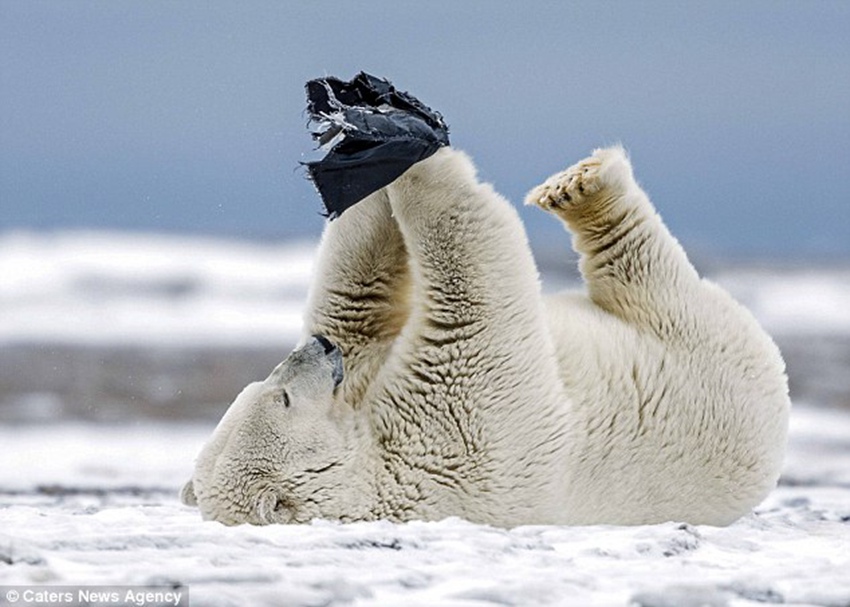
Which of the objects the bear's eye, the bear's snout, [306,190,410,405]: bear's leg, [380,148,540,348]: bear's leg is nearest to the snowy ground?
the bear's eye

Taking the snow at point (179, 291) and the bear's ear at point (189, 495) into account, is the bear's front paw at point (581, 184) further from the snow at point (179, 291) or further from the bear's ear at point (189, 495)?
the snow at point (179, 291)

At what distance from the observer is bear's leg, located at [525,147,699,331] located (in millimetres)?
5730

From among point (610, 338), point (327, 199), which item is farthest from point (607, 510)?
point (327, 199)

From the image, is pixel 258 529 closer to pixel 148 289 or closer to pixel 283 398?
pixel 283 398

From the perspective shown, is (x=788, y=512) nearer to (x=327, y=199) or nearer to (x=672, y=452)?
(x=672, y=452)

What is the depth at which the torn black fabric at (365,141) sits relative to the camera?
5039mm

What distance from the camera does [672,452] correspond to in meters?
5.23

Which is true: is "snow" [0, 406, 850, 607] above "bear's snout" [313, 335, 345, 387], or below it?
below

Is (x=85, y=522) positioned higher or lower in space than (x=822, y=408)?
lower

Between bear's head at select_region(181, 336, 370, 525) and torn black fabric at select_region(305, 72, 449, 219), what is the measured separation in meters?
0.68

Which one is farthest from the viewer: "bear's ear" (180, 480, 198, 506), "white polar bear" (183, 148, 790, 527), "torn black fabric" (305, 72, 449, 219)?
"bear's ear" (180, 480, 198, 506)

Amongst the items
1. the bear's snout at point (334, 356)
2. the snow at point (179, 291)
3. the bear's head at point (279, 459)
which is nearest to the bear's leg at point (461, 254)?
the bear's snout at point (334, 356)

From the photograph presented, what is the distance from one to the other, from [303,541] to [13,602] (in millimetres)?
1015

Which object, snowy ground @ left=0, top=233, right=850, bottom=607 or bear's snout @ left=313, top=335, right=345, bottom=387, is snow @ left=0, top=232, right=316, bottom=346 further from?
bear's snout @ left=313, top=335, right=345, bottom=387
